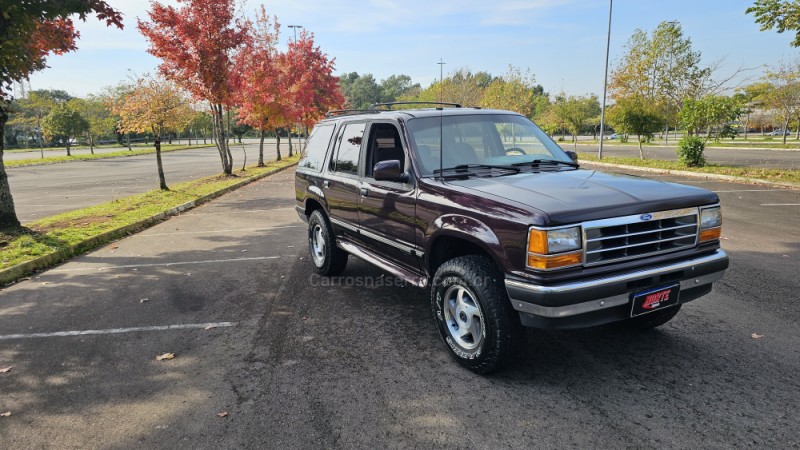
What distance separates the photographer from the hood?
10.00ft

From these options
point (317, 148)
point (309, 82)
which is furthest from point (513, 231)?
point (309, 82)

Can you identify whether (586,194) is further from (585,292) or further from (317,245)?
(317,245)

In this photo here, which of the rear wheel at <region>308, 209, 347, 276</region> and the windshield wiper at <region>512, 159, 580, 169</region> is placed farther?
the rear wheel at <region>308, 209, 347, 276</region>

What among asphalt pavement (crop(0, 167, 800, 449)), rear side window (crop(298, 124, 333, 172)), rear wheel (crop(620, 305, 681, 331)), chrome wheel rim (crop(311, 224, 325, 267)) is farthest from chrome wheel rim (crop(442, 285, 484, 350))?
rear side window (crop(298, 124, 333, 172))

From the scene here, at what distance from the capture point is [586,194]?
330 centimetres

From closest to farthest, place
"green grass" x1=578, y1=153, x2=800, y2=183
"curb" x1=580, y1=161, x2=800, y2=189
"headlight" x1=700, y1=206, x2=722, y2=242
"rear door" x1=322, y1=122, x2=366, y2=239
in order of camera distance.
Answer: "headlight" x1=700, y1=206, x2=722, y2=242 → "rear door" x1=322, y1=122, x2=366, y2=239 → "curb" x1=580, y1=161, x2=800, y2=189 → "green grass" x1=578, y1=153, x2=800, y2=183

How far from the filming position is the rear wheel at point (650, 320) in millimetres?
3982

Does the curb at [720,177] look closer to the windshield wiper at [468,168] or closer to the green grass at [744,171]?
the green grass at [744,171]

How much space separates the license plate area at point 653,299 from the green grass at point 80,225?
778cm

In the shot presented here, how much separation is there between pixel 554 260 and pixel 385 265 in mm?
2036

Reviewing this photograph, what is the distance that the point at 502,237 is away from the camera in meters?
3.15

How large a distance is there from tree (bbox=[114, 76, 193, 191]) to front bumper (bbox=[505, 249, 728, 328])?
1387cm

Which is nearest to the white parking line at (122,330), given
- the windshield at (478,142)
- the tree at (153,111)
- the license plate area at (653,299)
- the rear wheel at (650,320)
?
the windshield at (478,142)

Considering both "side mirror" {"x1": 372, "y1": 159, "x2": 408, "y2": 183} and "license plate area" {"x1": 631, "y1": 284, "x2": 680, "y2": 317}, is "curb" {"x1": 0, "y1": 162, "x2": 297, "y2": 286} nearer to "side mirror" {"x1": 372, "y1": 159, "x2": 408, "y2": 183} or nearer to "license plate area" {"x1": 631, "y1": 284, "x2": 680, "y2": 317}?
"side mirror" {"x1": 372, "y1": 159, "x2": 408, "y2": 183}
